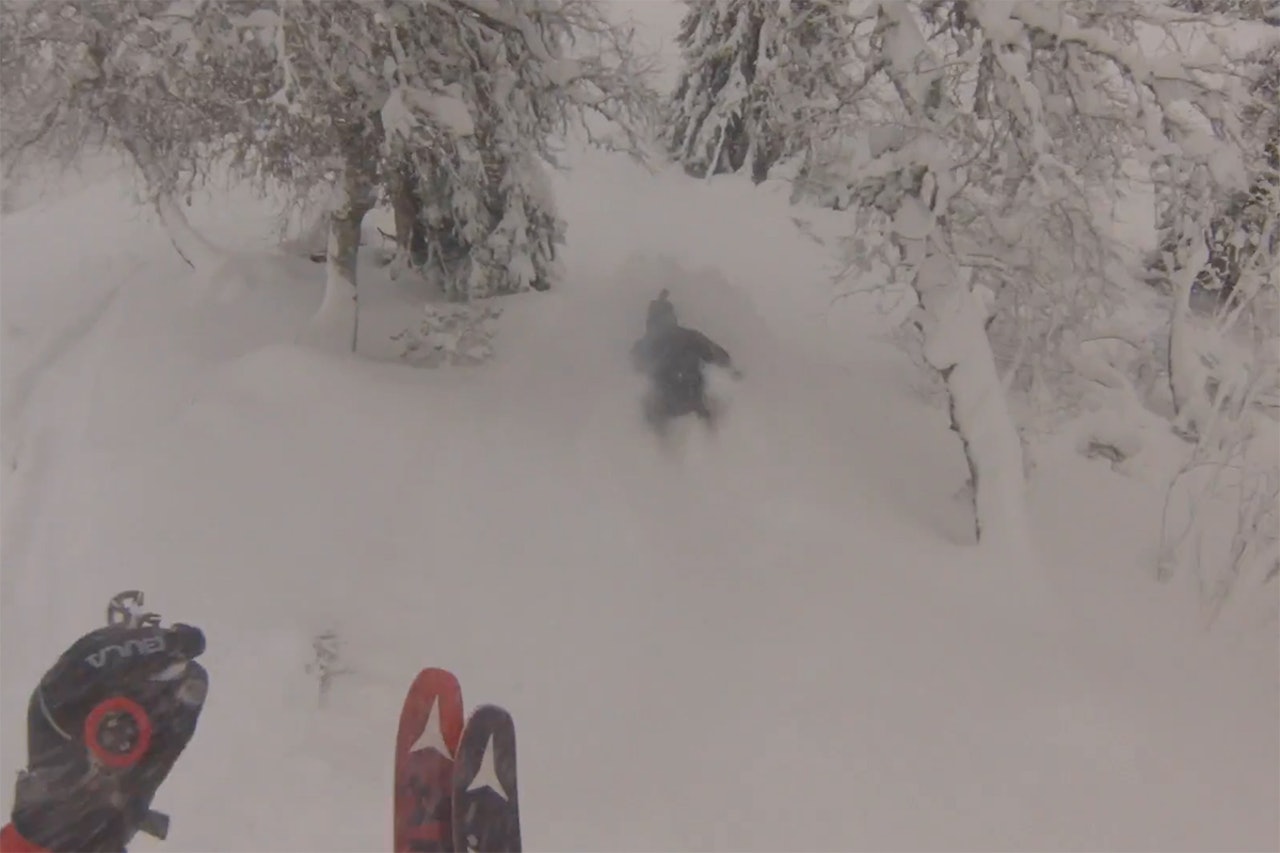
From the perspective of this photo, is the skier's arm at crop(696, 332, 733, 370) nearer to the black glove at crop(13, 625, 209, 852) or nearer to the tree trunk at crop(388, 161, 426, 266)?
the tree trunk at crop(388, 161, 426, 266)

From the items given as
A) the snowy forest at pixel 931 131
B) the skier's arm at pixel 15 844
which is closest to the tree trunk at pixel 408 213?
the snowy forest at pixel 931 131

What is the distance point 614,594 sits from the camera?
6078 millimetres

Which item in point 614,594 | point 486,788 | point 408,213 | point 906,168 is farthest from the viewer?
point 408,213

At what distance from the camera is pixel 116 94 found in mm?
6773

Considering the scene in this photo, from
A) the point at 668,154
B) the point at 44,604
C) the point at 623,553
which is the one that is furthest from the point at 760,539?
the point at 668,154

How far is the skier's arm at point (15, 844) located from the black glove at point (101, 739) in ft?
0.05

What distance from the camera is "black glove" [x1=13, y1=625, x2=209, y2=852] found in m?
3.16

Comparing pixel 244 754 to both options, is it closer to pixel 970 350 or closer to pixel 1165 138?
pixel 970 350

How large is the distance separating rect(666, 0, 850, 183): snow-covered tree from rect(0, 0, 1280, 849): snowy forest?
0.21 ft

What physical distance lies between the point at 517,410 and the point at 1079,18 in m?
5.24

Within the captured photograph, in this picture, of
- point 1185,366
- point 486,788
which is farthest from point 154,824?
point 1185,366

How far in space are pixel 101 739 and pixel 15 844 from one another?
404 millimetres

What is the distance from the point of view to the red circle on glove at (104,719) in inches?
127

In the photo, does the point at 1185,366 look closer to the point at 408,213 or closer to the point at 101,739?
the point at 408,213
